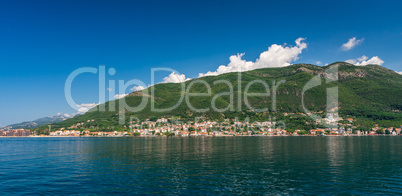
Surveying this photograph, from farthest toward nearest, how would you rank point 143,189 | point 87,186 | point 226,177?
point 226,177
point 87,186
point 143,189

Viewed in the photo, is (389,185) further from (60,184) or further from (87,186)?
(60,184)

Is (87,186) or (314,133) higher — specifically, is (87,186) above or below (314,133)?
above

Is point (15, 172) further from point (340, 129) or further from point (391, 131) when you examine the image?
point (391, 131)

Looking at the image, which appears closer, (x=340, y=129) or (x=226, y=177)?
(x=226, y=177)

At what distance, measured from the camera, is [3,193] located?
2041 cm

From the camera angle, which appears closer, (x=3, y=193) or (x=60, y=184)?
(x=3, y=193)

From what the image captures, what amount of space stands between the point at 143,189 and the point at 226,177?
33.2 ft

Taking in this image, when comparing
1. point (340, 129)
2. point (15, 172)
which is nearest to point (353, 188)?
point (15, 172)

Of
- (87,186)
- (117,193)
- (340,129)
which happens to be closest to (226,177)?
(117,193)

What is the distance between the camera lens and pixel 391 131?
18125 centimetres

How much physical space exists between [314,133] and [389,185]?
18951 cm

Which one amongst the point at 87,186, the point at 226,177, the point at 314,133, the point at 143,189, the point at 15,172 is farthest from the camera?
the point at 314,133

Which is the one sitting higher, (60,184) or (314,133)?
(60,184)

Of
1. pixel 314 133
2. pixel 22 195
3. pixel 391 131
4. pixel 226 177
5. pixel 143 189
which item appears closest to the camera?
pixel 22 195
